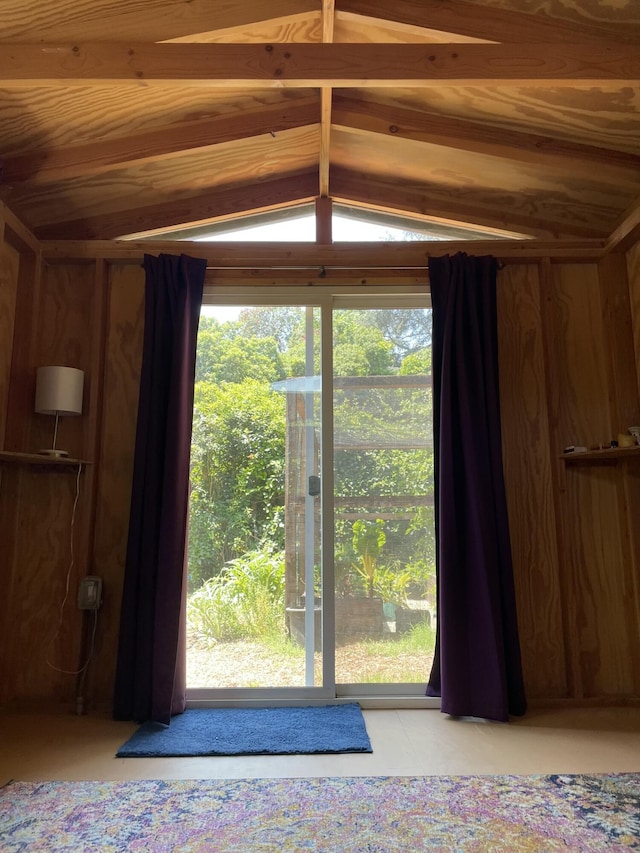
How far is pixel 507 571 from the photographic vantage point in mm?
2580

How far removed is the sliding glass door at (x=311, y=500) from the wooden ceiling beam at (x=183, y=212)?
20.5 inches

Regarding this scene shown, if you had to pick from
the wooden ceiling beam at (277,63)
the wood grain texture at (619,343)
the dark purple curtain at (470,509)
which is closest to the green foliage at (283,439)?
the dark purple curtain at (470,509)

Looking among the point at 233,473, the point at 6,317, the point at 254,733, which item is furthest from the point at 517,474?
the point at 6,317

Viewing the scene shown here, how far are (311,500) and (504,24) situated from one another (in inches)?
86.8

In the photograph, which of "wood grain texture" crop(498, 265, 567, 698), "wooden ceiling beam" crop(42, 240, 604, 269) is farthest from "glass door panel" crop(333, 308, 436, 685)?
"wood grain texture" crop(498, 265, 567, 698)

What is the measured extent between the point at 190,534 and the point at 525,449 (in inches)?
71.9

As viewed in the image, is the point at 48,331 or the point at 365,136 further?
the point at 48,331

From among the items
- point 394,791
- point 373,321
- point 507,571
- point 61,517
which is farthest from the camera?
point 373,321

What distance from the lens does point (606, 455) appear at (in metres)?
2.75

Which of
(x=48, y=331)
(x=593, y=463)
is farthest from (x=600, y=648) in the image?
(x=48, y=331)

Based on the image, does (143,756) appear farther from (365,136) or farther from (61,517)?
(365,136)

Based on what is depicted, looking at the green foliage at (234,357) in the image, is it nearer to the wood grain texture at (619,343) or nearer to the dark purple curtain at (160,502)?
the dark purple curtain at (160,502)

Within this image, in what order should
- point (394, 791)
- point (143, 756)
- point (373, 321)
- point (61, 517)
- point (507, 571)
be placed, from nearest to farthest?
point (394, 791), point (143, 756), point (507, 571), point (61, 517), point (373, 321)

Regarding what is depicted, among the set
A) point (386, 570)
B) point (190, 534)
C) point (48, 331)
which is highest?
point (48, 331)
